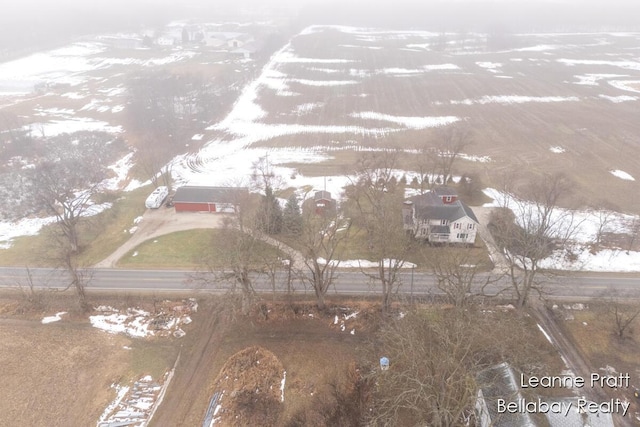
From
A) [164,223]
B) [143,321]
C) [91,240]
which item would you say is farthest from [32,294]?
[164,223]

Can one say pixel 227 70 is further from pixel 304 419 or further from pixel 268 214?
pixel 304 419

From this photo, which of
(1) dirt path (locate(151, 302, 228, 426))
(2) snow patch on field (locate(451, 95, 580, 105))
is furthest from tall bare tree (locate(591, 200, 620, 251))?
(2) snow patch on field (locate(451, 95, 580, 105))

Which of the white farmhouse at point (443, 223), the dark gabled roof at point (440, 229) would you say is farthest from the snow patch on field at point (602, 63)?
the dark gabled roof at point (440, 229)

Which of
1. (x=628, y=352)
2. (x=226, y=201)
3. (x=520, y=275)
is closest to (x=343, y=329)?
(x=520, y=275)

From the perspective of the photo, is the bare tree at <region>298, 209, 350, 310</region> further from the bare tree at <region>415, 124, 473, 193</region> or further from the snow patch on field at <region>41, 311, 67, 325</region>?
the snow patch on field at <region>41, 311, 67, 325</region>

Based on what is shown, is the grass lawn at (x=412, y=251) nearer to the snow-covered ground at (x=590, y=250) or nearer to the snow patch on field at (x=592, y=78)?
the snow-covered ground at (x=590, y=250)

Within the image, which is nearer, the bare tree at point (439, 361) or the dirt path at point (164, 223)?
the bare tree at point (439, 361)

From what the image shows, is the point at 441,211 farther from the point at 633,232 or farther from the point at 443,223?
the point at 633,232
